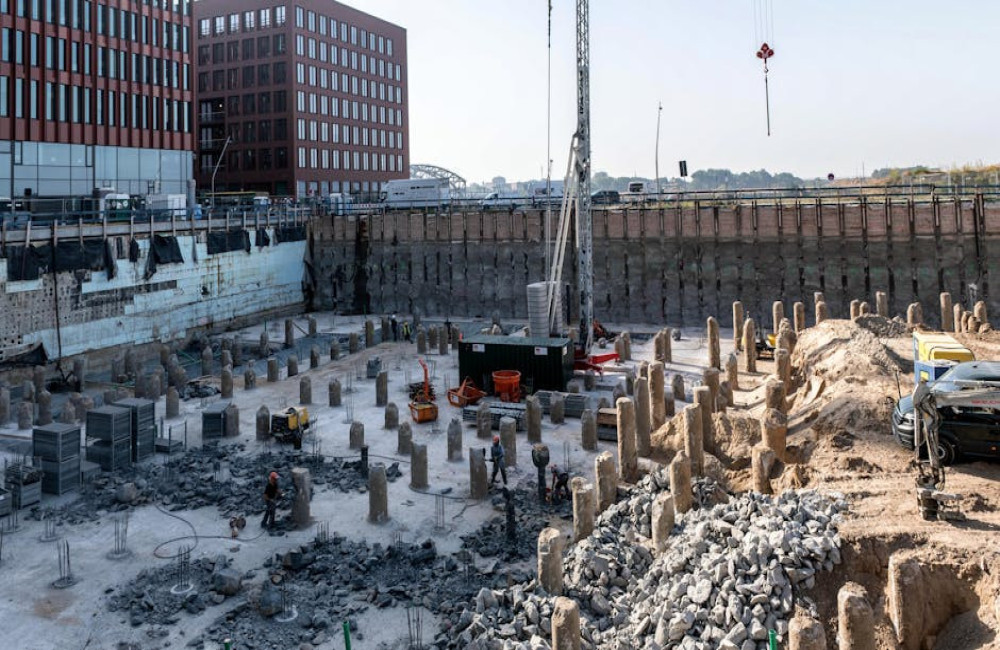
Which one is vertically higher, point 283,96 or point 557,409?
point 283,96

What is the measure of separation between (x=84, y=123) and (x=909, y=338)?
4768cm

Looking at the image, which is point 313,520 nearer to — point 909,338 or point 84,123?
point 909,338

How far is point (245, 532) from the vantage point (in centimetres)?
1634

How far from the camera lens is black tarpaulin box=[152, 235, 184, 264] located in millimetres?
38281

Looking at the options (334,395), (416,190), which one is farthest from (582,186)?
(416,190)

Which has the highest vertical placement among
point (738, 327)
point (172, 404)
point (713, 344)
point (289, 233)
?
point (289, 233)

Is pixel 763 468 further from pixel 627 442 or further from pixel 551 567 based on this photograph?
pixel 627 442

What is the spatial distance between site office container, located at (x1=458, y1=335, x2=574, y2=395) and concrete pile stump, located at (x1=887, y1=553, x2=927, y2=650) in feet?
59.6

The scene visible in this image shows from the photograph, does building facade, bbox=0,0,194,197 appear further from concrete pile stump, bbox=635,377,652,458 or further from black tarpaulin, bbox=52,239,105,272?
concrete pile stump, bbox=635,377,652,458

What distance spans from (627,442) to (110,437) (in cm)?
1299

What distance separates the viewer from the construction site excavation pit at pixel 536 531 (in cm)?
979

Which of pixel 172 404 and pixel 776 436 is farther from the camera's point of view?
pixel 172 404

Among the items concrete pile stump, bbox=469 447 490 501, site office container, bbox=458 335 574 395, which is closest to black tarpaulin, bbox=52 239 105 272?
site office container, bbox=458 335 574 395

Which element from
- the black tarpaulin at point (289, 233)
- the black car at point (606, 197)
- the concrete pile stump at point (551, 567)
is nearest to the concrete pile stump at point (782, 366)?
the concrete pile stump at point (551, 567)
